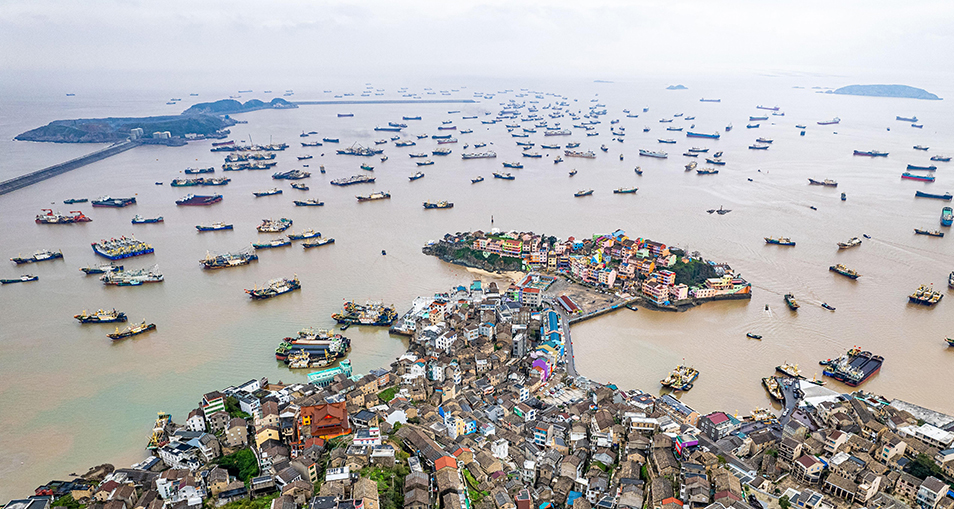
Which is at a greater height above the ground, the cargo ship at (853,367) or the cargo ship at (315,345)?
the cargo ship at (315,345)

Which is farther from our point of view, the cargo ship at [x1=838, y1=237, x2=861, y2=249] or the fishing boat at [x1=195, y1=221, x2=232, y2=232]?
the fishing boat at [x1=195, y1=221, x2=232, y2=232]

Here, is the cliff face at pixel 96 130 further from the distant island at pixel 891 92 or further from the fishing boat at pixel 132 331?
the distant island at pixel 891 92

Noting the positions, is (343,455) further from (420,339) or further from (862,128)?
(862,128)

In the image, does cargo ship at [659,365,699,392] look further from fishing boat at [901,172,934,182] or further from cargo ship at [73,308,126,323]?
fishing boat at [901,172,934,182]

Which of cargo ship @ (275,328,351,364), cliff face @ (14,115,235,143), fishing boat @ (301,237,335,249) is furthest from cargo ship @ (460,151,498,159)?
cargo ship @ (275,328,351,364)

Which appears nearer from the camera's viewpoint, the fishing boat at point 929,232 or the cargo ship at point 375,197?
the fishing boat at point 929,232

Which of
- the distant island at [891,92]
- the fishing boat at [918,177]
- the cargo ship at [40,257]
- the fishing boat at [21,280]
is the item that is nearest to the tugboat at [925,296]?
the fishing boat at [918,177]

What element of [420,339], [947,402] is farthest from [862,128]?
[420,339]

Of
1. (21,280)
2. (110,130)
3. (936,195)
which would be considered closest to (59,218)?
(21,280)
